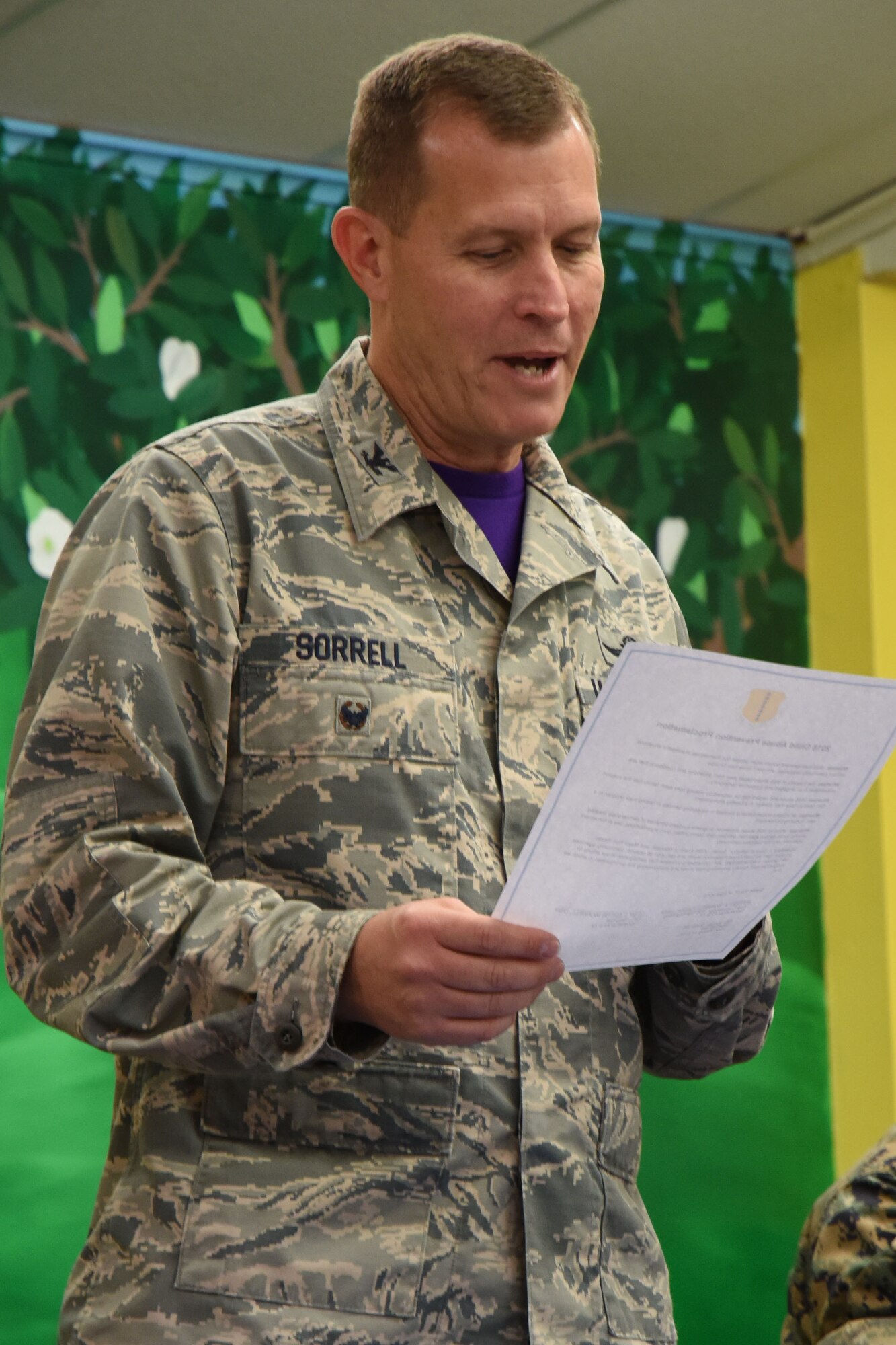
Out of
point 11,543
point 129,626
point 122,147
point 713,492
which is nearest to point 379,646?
point 129,626

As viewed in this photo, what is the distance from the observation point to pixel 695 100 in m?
2.97

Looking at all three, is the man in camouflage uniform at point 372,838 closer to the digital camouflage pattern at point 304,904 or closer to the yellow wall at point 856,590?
the digital camouflage pattern at point 304,904

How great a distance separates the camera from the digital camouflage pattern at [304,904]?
1167mm

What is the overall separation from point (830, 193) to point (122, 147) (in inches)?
54.5

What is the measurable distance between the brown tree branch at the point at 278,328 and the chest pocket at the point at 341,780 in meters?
1.84

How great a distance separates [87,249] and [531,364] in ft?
5.54

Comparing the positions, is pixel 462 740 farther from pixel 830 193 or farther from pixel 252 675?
pixel 830 193

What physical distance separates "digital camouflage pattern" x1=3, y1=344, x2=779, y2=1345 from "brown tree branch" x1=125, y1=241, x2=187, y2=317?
1.61 metres

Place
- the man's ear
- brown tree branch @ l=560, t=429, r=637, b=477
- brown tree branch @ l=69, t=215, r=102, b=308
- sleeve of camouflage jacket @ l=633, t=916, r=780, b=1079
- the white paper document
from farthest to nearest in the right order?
brown tree branch @ l=560, t=429, r=637, b=477 → brown tree branch @ l=69, t=215, r=102, b=308 → the man's ear → sleeve of camouflage jacket @ l=633, t=916, r=780, b=1079 → the white paper document

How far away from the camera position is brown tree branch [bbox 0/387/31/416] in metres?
2.82

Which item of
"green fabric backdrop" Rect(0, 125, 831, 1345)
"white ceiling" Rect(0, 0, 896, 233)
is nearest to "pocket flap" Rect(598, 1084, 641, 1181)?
"green fabric backdrop" Rect(0, 125, 831, 1345)

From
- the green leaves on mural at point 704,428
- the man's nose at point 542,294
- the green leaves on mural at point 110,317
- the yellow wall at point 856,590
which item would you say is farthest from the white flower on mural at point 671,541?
the man's nose at point 542,294

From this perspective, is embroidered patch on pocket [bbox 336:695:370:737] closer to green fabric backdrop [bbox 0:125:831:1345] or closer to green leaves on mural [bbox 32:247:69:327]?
green fabric backdrop [bbox 0:125:831:1345]

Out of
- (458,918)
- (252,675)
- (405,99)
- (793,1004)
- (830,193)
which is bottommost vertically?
(793,1004)
